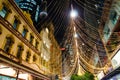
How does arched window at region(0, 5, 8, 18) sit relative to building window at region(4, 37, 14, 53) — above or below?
above

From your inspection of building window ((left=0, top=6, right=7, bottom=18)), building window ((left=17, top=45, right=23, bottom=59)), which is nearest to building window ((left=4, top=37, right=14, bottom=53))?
A: building window ((left=17, top=45, right=23, bottom=59))

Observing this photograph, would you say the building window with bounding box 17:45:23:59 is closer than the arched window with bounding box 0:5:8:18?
No

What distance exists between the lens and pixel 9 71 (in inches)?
424

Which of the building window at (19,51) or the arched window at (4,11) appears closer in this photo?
the arched window at (4,11)

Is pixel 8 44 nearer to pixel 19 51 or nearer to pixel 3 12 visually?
pixel 19 51

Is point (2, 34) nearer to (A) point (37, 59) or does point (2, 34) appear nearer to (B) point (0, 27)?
(B) point (0, 27)

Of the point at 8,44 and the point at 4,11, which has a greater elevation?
the point at 4,11

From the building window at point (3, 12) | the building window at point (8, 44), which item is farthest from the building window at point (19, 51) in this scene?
the building window at point (3, 12)

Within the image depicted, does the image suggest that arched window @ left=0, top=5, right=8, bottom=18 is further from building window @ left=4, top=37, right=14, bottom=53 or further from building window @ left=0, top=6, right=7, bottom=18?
building window @ left=4, top=37, right=14, bottom=53

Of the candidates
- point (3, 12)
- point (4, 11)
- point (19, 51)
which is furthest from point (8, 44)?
point (4, 11)

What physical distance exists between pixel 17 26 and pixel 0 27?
3.39 m

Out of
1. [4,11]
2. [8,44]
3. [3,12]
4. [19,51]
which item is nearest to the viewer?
[3,12]

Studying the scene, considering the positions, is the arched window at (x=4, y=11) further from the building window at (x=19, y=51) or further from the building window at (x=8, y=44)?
the building window at (x=19, y=51)

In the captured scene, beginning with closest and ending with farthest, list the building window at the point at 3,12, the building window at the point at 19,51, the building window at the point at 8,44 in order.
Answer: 1. the building window at the point at 3,12
2. the building window at the point at 8,44
3. the building window at the point at 19,51
